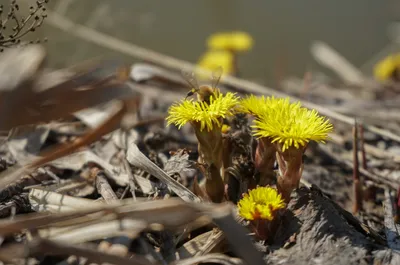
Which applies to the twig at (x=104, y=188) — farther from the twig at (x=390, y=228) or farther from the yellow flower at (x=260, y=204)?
the twig at (x=390, y=228)

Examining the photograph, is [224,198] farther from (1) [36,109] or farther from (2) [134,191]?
(1) [36,109]

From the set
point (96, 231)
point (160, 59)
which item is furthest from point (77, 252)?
point (160, 59)

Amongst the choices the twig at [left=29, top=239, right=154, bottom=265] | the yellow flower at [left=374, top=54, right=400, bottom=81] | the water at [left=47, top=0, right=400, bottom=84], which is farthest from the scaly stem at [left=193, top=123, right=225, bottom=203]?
the water at [left=47, top=0, right=400, bottom=84]

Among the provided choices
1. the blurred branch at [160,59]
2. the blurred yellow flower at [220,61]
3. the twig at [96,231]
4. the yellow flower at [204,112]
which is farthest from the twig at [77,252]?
the blurred yellow flower at [220,61]

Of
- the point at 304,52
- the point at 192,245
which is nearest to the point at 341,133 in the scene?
the point at 192,245

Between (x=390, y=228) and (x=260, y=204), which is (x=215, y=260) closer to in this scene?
(x=260, y=204)

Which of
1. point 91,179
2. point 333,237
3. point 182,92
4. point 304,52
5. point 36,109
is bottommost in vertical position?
point 304,52
